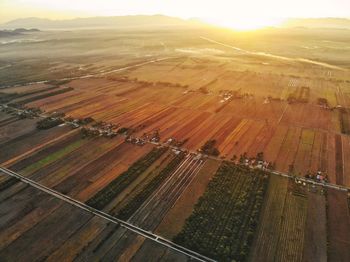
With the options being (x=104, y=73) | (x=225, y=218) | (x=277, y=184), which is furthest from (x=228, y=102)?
(x=104, y=73)

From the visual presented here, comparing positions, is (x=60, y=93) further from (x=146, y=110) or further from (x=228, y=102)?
(x=228, y=102)

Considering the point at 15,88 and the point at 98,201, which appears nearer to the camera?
the point at 98,201

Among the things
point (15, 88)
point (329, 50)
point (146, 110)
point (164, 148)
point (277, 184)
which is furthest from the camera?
point (329, 50)

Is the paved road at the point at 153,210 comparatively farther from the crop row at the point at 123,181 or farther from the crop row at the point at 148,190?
the crop row at the point at 123,181

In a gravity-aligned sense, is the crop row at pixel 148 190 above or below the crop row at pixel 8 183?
above

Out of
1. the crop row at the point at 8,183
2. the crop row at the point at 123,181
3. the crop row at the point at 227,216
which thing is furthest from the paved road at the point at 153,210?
the crop row at the point at 8,183

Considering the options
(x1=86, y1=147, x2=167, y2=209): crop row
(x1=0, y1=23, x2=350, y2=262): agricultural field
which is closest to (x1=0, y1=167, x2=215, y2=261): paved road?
(x1=0, y1=23, x2=350, y2=262): agricultural field

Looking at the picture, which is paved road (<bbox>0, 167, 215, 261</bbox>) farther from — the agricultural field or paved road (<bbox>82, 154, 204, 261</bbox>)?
paved road (<bbox>82, 154, 204, 261</bbox>)

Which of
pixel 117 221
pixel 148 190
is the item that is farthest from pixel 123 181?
pixel 117 221
